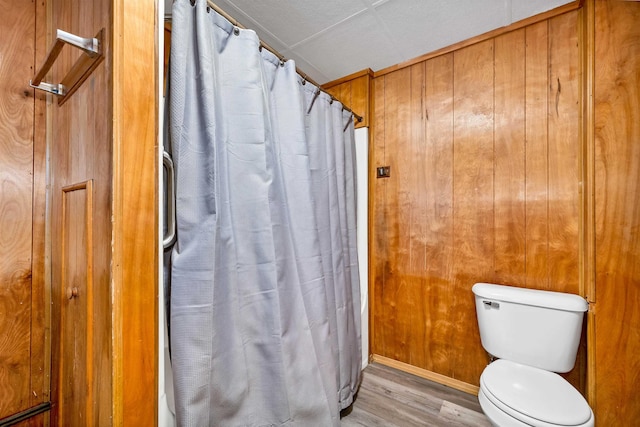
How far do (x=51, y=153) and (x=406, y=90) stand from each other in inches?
77.0

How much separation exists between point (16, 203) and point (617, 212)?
2.50m

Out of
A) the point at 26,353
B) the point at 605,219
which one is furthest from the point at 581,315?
the point at 26,353

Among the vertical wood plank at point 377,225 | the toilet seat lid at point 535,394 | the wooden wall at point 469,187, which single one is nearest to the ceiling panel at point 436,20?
the wooden wall at point 469,187

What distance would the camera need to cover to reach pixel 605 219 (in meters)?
1.18

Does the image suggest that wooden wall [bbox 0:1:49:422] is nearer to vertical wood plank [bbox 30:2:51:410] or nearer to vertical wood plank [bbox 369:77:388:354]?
vertical wood plank [bbox 30:2:51:410]

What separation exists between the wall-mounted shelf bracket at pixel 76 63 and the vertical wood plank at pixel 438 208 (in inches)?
65.9

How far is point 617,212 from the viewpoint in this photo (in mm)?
1156

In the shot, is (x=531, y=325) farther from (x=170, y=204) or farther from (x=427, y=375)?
(x=170, y=204)

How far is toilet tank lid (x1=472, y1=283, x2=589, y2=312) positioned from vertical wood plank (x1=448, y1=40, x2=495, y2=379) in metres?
0.15

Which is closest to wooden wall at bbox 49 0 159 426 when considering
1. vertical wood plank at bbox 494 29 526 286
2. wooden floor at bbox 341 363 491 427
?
wooden floor at bbox 341 363 491 427

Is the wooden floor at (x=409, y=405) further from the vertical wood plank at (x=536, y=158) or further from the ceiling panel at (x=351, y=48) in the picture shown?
the ceiling panel at (x=351, y=48)

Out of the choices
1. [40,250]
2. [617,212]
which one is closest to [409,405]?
[617,212]

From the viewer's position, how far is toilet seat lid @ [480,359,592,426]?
0.92m

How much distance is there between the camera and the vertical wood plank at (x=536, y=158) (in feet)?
4.54
